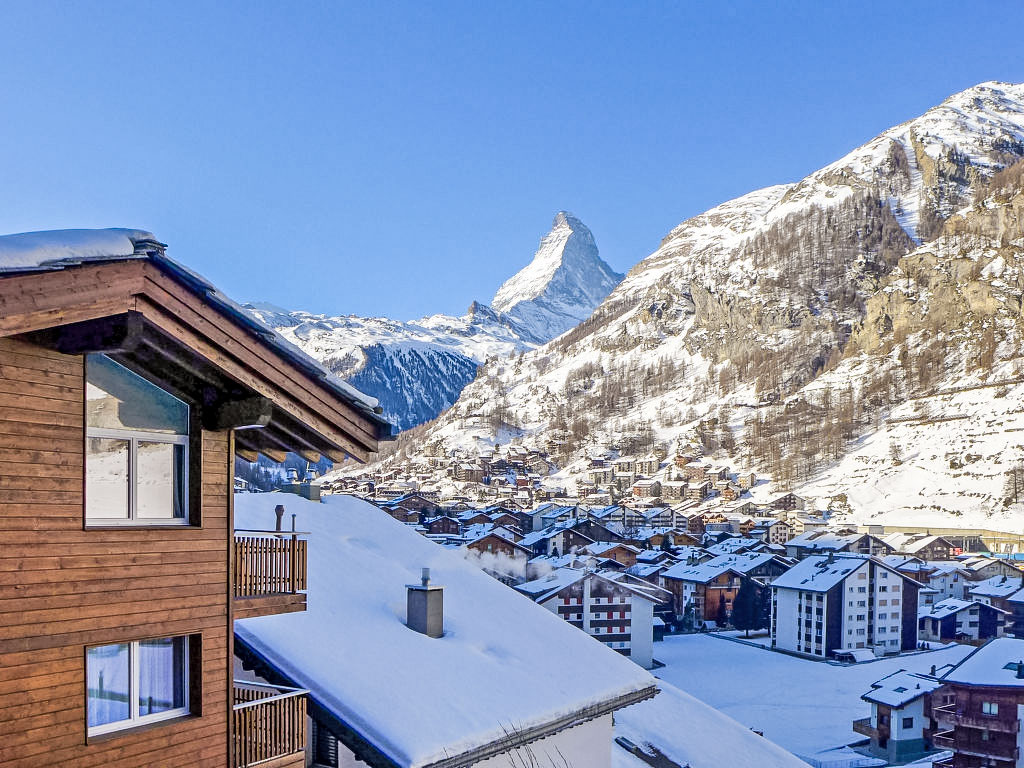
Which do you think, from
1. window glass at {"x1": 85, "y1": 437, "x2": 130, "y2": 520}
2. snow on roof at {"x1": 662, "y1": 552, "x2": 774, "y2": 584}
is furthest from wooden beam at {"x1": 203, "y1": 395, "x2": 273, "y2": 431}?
snow on roof at {"x1": 662, "y1": 552, "x2": 774, "y2": 584}

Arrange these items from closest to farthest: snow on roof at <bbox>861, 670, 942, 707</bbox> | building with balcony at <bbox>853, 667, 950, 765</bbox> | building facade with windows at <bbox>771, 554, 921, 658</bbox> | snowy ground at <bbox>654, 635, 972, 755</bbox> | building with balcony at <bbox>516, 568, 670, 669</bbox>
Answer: building with balcony at <bbox>853, 667, 950, 765</bbox> → snow on roof at <bbox>861, 670, 942, 707</bbox> → snowy ground at <bbox>654, 635, 972, 755</bbox> → building with balcony at <bbox>516, 568, 670, 669</bbox> → building facade with windows at <bbox>771, 554, 921, 658</bbox>

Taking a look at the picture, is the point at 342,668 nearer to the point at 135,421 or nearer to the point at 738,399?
the point at 135,421

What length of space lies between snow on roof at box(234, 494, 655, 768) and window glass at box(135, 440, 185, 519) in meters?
2.86

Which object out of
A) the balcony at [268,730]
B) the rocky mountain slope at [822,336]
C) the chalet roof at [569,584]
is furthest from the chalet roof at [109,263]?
the rocky mountain slope at [822,336]

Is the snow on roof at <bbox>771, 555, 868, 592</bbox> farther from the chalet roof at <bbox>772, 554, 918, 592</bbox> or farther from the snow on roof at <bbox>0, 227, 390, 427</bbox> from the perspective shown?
the snow on roof at <bbox>0, 227, 390, 427</bbox>

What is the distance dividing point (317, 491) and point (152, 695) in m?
9.33

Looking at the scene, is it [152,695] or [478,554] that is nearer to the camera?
[152,695]

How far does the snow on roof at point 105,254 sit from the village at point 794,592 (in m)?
9.75

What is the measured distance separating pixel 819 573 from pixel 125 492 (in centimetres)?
5098

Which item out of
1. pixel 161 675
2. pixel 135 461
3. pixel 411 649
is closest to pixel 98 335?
pixel 135 461

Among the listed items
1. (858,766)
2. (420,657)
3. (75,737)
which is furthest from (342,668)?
(858,766)

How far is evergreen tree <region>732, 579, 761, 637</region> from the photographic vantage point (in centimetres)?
5612

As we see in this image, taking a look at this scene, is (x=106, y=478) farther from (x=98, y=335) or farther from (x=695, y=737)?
(x=695, y=737)

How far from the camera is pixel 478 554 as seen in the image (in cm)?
5938
